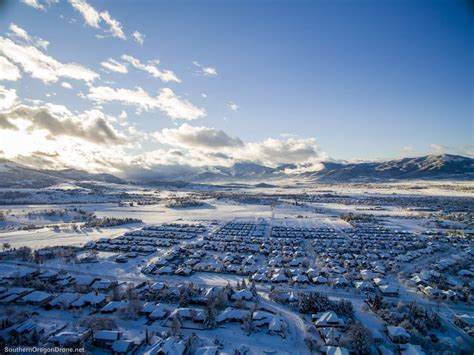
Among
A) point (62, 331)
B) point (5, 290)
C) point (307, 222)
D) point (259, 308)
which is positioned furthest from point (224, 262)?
point (307, 222)

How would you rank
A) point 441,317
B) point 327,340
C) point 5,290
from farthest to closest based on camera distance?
point 5,290 → point 441,317 → point 327,340

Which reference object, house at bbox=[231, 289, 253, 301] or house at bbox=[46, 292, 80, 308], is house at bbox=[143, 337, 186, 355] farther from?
house at bbox=[46, 292, 80, 308]

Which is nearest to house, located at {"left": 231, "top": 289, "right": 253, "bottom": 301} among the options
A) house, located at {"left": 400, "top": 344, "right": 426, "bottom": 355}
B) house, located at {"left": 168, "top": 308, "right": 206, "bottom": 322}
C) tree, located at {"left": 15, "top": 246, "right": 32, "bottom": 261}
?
house, located at {"left": 168, "top": 308, "right": 206, "bottom": 322}

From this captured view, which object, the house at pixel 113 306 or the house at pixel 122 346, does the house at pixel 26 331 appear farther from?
the house at pixel 122 346

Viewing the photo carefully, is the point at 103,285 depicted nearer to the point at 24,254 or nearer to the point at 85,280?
the point at 85,280

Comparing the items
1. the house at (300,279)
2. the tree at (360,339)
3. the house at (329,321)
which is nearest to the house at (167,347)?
the house at (329,321)

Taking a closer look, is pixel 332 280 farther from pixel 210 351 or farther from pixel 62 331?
pixel 62 331
